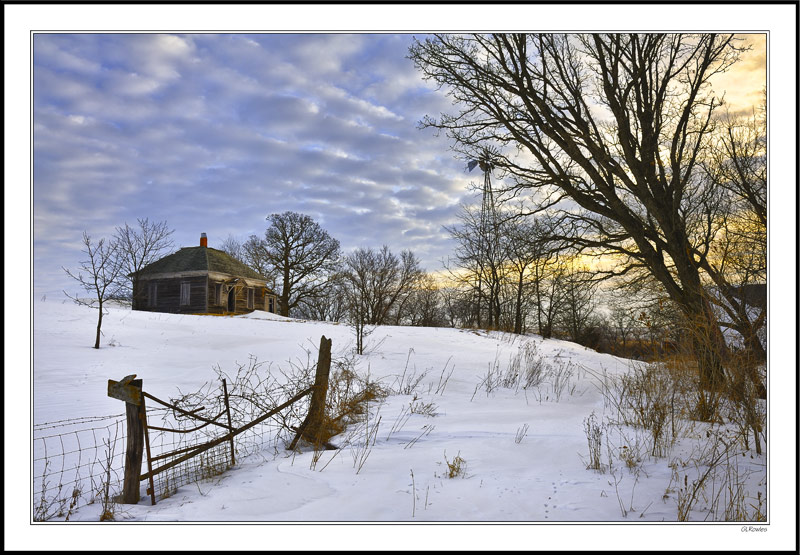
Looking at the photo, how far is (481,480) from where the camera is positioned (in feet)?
13.8

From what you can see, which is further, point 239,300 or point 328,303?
point 328,303

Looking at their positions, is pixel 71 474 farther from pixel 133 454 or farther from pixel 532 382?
pixel 532 382

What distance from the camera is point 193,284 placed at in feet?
100

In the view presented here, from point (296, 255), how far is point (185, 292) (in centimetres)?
1112

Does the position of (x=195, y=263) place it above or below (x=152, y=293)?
above

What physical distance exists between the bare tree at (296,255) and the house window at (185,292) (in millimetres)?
9815

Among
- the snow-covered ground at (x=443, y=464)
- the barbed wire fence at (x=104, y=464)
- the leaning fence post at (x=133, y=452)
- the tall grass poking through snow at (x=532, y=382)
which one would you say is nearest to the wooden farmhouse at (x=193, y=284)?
the snow-covered ground at (x=443, y=464)

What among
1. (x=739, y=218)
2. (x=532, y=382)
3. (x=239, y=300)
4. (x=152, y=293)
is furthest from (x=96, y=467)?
(x=152, y=293)

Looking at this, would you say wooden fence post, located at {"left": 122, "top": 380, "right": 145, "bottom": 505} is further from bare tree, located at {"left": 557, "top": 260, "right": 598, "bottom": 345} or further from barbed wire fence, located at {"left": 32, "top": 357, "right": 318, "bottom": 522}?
bare tree, located at {"left": 557, "top": 260, "right": 598, "bottom": 345}

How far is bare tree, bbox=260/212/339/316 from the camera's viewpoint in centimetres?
3991

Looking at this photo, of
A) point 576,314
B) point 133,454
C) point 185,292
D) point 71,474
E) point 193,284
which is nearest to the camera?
A: point 133,454

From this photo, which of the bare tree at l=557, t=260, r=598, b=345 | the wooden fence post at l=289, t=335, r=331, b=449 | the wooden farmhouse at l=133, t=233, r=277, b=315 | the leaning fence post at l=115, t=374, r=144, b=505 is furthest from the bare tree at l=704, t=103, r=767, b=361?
the wooden farmhouse at l=133, t=233, r=277, b=315

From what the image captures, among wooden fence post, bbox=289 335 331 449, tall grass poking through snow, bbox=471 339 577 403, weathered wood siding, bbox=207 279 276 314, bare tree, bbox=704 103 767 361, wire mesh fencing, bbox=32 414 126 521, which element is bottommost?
tall grass poking through snow, bbox=471 339 577 403

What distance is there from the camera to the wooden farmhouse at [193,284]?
30.4 meters
